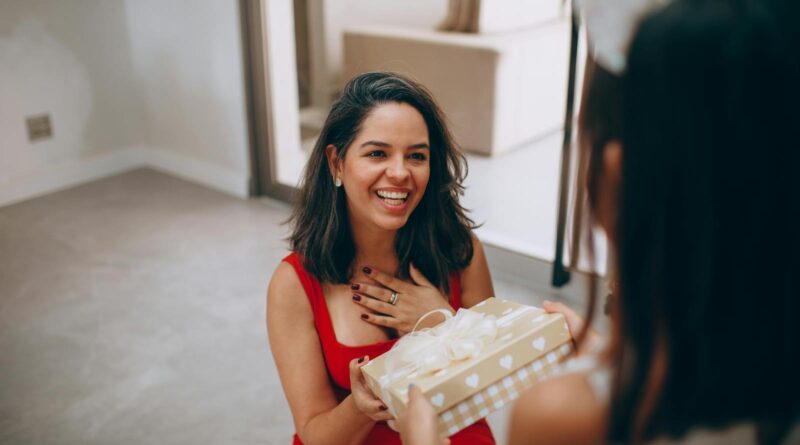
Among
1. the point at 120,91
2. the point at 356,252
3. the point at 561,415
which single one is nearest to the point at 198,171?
the point at 120,91

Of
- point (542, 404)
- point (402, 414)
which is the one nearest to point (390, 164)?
point (402, 414)

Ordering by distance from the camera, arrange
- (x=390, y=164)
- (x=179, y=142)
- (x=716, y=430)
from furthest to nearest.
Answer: (x=179, y=142) < (x=390, y=164) < (x=716, y=430)

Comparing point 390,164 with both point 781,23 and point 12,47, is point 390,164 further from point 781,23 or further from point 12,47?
point 12,47

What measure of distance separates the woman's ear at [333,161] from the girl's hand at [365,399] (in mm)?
419

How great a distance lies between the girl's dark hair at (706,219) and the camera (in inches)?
21.2

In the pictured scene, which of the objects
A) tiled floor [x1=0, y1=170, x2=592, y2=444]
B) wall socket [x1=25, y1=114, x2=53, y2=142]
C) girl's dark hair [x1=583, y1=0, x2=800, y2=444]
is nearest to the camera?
girl's dark hair [x1=583, y1=0, x2=800, y2=444]

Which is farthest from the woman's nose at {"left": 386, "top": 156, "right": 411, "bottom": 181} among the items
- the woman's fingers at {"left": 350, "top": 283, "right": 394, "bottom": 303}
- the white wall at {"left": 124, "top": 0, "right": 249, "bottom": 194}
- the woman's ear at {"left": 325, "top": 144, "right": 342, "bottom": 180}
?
the white wall at {"left": 124, "top": 0, "right": 249, "bottom": 194}

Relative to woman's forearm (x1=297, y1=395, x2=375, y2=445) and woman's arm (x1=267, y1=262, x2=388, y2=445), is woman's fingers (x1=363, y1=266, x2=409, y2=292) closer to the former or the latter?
woman's arm (x1=267, y1=262, x2=388, y2=445)

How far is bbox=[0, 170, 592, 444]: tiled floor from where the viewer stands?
2250mm

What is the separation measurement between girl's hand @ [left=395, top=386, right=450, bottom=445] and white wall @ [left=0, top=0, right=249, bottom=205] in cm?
297

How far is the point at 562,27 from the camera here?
8.96 ft

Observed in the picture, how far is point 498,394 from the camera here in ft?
3.82

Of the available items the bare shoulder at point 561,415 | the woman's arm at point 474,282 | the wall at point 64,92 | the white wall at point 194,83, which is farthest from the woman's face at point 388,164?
the wall at point 64,92

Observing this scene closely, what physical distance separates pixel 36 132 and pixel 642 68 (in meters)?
3.92
